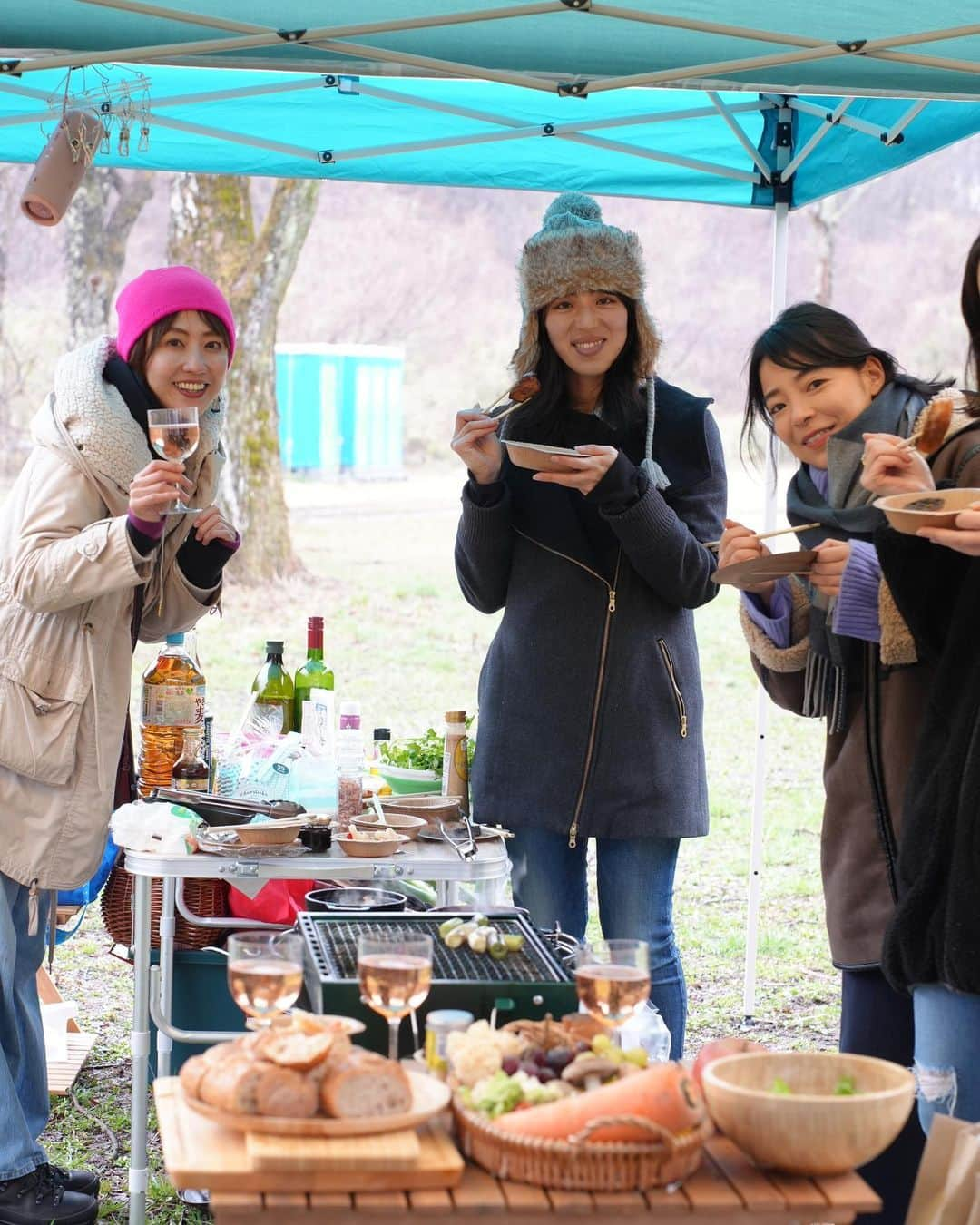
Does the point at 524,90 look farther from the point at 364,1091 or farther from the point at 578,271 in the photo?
the point at 364,1091

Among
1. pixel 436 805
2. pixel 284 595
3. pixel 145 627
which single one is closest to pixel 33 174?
pixel 145 627

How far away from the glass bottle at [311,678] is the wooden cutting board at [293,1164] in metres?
1.76

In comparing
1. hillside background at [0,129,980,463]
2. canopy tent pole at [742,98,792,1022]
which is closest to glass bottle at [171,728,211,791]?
canopy tent pole at [742,98,792,1022]

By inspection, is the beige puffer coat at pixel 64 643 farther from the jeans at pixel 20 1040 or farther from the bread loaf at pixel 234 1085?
the bread loaf at pixel 234 1085

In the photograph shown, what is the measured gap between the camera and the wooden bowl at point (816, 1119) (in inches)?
60.8

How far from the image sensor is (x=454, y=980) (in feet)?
6.50

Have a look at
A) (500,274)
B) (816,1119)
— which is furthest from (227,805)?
(500,274)

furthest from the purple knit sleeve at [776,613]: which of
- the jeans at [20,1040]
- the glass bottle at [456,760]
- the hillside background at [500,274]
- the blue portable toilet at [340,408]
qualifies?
the hillside background at [500,274]

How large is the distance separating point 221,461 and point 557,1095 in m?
1.94

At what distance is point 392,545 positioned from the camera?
13398 mm

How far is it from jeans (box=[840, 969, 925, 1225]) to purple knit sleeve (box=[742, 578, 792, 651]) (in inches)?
22.7

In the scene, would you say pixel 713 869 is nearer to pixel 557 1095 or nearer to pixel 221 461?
pixel 221 461

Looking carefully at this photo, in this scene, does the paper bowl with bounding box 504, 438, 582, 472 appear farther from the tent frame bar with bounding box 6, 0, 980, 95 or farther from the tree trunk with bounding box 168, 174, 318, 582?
the tree trunk with bounding box 168, 174, 318, 582

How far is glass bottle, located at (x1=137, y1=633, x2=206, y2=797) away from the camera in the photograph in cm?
309
